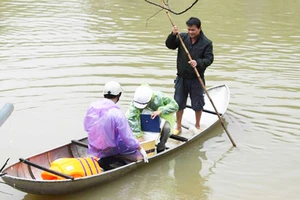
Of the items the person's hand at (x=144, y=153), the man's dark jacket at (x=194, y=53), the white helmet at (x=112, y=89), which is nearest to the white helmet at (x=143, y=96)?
the person's hand at (x=144, y=153)

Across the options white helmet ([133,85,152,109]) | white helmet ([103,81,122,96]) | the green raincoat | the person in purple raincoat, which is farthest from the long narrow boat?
white helmet ([103,81,122,96])

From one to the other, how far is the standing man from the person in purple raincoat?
5.81 ft

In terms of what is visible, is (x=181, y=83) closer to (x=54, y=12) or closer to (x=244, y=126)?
(x=244, y=126)

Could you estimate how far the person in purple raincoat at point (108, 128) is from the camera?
614cm

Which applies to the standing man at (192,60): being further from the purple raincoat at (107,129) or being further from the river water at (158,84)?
the purple raincoat at (107,129)

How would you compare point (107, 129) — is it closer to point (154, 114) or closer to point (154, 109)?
point (154, 114)

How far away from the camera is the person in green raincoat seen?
23.1 feet

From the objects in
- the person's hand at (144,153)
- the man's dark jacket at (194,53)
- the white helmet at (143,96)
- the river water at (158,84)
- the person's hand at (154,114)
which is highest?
the man's dark jacket at (194,53)

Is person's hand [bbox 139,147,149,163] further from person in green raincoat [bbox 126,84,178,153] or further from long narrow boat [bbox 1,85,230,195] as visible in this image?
person in green raincoat [bbox 126,84,178,153]

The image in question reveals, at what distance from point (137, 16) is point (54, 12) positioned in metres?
3.38

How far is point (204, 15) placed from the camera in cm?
2002

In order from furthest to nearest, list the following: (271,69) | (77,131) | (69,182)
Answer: (271,69), (77,131), (69,182)

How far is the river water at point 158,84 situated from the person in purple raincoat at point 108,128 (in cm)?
51

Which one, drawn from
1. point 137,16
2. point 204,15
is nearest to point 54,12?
point 137,16
